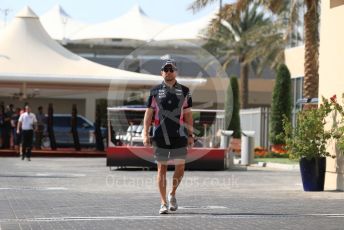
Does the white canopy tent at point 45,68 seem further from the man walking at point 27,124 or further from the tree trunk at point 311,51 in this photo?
the man walking at point 27,124

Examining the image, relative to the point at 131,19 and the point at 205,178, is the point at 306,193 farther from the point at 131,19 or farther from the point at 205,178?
the point at 131,19

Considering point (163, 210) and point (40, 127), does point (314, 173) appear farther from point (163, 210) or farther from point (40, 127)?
point (40, 127)

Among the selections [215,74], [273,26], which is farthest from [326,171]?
[215,74]

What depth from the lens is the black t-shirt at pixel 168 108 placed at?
12.8m

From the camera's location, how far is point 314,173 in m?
17.6

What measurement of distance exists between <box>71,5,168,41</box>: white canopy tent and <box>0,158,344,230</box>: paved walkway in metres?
52.1

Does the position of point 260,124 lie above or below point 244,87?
below

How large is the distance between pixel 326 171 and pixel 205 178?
5084mm

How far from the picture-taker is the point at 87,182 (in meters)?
20.5

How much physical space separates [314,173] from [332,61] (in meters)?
2.35

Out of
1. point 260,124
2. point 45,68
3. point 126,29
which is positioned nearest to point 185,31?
point 126,29

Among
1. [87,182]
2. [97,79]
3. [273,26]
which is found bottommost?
[87,182]

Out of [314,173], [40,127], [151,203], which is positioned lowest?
[151,203]

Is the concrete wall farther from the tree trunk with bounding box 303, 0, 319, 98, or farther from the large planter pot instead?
the tree trunk with bounding box 303, 0, 319, 98
